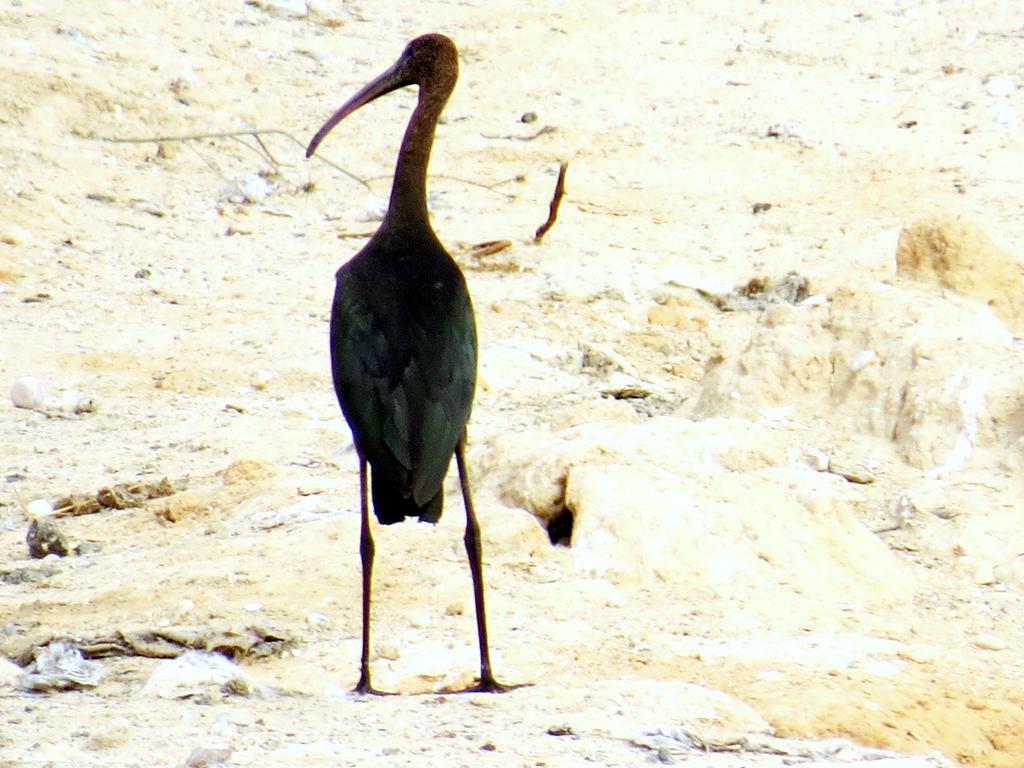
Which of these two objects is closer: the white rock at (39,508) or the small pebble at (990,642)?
the small pebble at (990,642)

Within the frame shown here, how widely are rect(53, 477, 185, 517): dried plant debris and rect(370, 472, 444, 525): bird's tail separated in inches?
78.7

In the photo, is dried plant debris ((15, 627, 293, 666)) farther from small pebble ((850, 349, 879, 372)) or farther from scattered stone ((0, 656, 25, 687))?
small pebble ((850, 349, 879, 372))

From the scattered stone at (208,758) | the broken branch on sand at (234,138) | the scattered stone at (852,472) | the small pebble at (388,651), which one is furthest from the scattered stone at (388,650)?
the broken branch on sand at (234,138)

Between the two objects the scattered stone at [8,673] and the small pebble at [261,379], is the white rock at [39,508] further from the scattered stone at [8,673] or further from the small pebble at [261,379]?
the scattered stone at [8,673]

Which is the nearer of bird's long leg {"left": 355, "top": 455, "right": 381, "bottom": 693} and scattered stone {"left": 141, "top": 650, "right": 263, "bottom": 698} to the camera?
scattered stone {"left": 141, "top": 650, "right": 263, "bottom": 698}

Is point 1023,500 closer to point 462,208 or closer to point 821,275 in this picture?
point 821,275

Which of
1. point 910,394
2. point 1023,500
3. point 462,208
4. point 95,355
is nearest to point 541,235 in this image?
point 462,208

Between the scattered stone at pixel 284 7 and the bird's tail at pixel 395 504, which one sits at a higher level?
the scattered stone at pixel 284 7

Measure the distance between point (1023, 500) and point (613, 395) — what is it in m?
2.14

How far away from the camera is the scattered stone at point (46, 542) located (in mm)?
5703

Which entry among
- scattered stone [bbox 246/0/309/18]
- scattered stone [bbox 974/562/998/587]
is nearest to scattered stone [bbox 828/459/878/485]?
scattered stone [bbox 974/562/998/587]

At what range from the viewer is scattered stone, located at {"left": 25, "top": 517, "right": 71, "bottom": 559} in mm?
5703

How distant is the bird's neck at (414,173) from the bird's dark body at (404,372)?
0.82 ft

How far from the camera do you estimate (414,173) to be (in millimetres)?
4996
